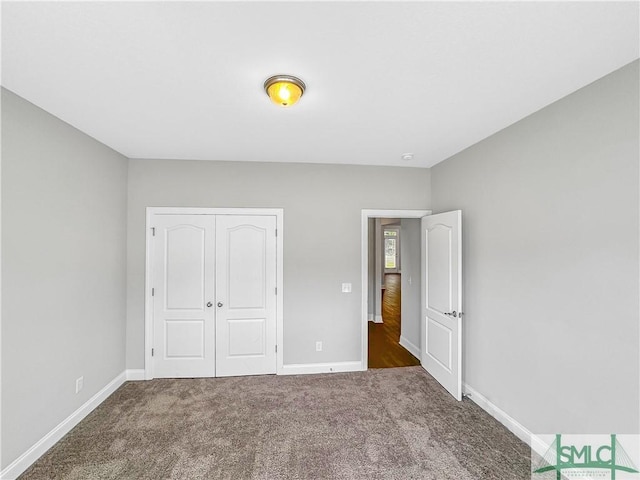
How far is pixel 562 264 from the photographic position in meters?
2.00

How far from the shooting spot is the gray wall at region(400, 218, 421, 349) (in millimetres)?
4207

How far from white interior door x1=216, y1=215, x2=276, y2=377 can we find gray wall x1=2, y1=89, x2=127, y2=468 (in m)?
1.10

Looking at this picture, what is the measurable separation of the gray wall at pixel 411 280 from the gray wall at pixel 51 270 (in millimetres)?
3768

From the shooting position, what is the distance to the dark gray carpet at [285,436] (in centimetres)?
202

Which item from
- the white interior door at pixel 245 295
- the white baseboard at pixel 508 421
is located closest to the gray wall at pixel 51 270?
the white interior door at pixel 245 295

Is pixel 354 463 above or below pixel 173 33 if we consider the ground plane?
below

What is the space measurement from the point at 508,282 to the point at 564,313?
1.71 ft

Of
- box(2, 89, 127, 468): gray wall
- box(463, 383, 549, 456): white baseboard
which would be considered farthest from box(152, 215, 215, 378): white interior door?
box(463, 383, 549, 456): white baseboard

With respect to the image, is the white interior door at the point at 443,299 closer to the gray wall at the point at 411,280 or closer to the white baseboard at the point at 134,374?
the gray wall at the point at 411,280

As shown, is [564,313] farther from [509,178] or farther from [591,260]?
[509,178]

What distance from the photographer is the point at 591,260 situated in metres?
1.80

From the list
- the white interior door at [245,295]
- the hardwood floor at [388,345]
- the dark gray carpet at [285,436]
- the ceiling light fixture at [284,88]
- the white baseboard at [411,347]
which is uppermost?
the ceiling light fixture at [284,88]

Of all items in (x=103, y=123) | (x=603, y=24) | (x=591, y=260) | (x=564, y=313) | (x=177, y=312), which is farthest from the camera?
(x=177, y=312)

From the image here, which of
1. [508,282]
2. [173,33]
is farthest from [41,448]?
[508,282]
